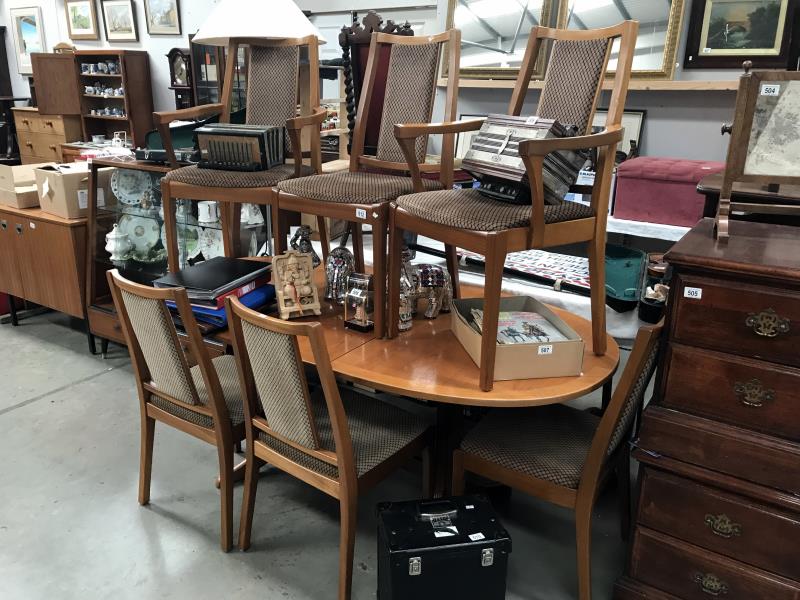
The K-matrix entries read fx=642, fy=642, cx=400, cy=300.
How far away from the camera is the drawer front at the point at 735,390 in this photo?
1338mm

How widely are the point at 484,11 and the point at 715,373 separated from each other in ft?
11.1

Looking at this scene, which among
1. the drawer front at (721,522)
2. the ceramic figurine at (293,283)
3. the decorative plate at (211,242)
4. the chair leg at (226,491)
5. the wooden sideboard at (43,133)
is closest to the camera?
the drawer front at (721,522)

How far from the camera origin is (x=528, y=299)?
2.06m

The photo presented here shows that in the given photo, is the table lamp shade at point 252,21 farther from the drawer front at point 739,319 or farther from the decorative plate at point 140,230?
the drawer front at point 739,319

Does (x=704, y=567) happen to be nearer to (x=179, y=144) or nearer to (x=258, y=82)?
(x=258, y=82)

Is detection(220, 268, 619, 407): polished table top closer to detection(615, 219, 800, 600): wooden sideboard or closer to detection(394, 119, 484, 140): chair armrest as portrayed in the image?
detection(615, 219, 800, 600): wooden sideboard

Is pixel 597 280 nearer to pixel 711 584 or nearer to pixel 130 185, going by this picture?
pixel 711 584

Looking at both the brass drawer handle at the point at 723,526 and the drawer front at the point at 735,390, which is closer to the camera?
the drawer front at the point at 735,390

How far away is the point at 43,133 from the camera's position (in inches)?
287

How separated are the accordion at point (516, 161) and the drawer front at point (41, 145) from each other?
6.55m

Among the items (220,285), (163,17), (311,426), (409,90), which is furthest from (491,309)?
(163,17)

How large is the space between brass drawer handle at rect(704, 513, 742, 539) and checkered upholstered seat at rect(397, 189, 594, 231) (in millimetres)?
830

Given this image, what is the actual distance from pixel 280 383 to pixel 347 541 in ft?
1.44

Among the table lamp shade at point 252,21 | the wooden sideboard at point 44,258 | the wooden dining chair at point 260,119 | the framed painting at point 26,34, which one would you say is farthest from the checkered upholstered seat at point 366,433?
the framed painting at point 26,34
